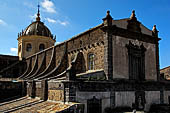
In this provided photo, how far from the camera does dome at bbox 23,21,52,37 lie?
36875mm

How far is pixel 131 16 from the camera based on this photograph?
786 inches

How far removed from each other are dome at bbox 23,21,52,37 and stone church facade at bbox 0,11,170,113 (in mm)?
14450

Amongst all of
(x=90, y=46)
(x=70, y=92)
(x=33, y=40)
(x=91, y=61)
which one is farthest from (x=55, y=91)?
(x=33, y=40)

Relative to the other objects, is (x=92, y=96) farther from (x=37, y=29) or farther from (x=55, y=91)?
(x=37, y=29)

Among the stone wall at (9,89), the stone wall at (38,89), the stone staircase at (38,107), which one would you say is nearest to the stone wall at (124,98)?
the stone staircase at (38,107)

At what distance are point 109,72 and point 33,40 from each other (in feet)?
77.2

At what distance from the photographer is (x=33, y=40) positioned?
36562 mm

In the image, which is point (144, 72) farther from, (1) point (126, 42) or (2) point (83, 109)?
(2) point (83, 109)

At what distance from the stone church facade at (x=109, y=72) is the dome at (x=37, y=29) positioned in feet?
47.4

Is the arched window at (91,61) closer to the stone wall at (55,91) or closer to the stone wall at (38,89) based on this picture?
the stone wall at (55,91)

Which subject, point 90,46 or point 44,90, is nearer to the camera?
point 44,90

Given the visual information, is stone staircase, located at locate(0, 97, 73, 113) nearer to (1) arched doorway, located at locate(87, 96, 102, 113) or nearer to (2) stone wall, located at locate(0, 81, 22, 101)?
(1) arched doorway, located at locate(87, 96, 102, 113)

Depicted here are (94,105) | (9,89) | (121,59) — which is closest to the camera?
(94,105)

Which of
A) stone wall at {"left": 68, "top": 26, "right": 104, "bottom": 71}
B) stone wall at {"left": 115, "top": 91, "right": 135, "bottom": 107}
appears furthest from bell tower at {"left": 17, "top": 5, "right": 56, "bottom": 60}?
stone wall at {"left": 115, "top": 91, "right": 135, "bottom": 107}
